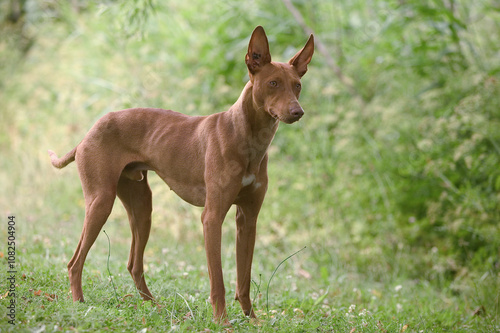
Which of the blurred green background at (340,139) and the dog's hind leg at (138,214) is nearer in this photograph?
the dog's hind leg at (138,214)

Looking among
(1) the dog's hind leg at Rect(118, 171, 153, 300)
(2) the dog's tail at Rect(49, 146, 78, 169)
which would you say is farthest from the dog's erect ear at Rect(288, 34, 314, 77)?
(2) the dog's tail at Rect(49, 146, 78, 169)

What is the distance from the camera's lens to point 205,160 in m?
3.84

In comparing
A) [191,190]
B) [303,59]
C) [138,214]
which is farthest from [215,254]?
[303,59]

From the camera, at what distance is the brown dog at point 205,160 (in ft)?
12.0

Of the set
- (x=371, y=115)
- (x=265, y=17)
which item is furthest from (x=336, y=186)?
(x=265, y=17)

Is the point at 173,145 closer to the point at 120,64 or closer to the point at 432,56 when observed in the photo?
the point at 432,56

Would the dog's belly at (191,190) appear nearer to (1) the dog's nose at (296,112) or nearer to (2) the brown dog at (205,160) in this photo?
(2) the brown dog at (205,160)

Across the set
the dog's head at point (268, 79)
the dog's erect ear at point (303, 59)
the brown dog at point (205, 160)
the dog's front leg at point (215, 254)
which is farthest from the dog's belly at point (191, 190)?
the dog's erect ear at point (303, 59)

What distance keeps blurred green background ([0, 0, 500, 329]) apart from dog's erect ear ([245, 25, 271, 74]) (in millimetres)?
2092

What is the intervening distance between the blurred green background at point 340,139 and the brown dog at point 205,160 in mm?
1099

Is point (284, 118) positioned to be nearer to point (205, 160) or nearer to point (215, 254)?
point (205, 160)

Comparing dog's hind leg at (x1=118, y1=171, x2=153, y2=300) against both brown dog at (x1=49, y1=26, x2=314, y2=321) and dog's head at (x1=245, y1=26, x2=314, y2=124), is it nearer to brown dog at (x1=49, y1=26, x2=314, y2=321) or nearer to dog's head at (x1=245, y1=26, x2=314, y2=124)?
brown dog at (x1=49, y1=26, x2=314, y2=321)

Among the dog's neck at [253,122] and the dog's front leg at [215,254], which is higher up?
the dog's neck at [253,122]

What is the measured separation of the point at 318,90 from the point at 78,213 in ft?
14.2
